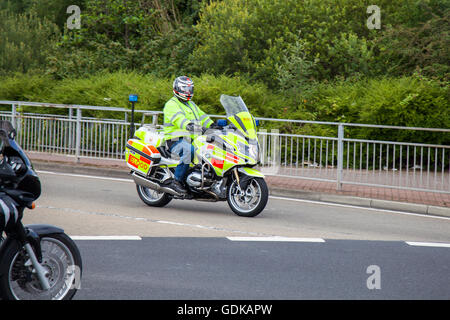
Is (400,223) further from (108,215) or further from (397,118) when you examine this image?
(397,118)

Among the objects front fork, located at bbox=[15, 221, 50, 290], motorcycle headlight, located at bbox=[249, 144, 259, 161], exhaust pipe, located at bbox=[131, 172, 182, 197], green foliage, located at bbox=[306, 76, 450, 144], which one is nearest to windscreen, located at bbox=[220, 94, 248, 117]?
motorcycle headlight, located at bbox=[249, 144, 259, 161]

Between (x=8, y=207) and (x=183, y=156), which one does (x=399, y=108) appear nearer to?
(x=183, y=156)

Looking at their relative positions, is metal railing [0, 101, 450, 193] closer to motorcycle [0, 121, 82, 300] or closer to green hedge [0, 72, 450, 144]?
green hedge [0, 72, 450, 144]

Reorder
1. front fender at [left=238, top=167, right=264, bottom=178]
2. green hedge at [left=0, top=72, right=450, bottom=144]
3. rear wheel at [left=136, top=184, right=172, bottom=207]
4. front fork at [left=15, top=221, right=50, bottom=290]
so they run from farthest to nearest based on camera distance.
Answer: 1. green hedge at [left=0, top=72, right=450, bottom=144]
2. rear wheel at [left=136, top=184, right=172, bottom=207]
3. front fender at [left=238, top=167, right=264, bottom=178]
4. front fork at [left=15, top=221, right=50, bottom=290]

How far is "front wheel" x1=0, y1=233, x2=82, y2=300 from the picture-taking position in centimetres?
561

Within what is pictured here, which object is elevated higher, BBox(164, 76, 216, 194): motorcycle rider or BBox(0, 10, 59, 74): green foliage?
BBox(0, 10, 59, 74): green foliage

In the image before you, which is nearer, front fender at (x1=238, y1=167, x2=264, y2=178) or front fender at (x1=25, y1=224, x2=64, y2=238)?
front fender at (x1=25, y1=224, x2=64, y2=238)

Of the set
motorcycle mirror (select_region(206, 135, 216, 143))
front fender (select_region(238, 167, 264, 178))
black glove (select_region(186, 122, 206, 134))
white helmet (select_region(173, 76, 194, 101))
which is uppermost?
white helmet (select_region(173, 76, 194, 101))

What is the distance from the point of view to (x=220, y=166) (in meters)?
11.0

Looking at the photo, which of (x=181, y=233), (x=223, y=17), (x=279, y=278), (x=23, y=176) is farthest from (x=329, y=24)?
(x=23, y=176)

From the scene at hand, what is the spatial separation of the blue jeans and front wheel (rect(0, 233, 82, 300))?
17.9 feet

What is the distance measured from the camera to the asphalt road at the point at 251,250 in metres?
6.93

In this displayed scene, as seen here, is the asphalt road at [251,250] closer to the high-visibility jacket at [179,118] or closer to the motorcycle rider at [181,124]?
the motorcycle rider at [181,124]

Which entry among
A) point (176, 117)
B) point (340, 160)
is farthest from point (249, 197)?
point (340, 160)
